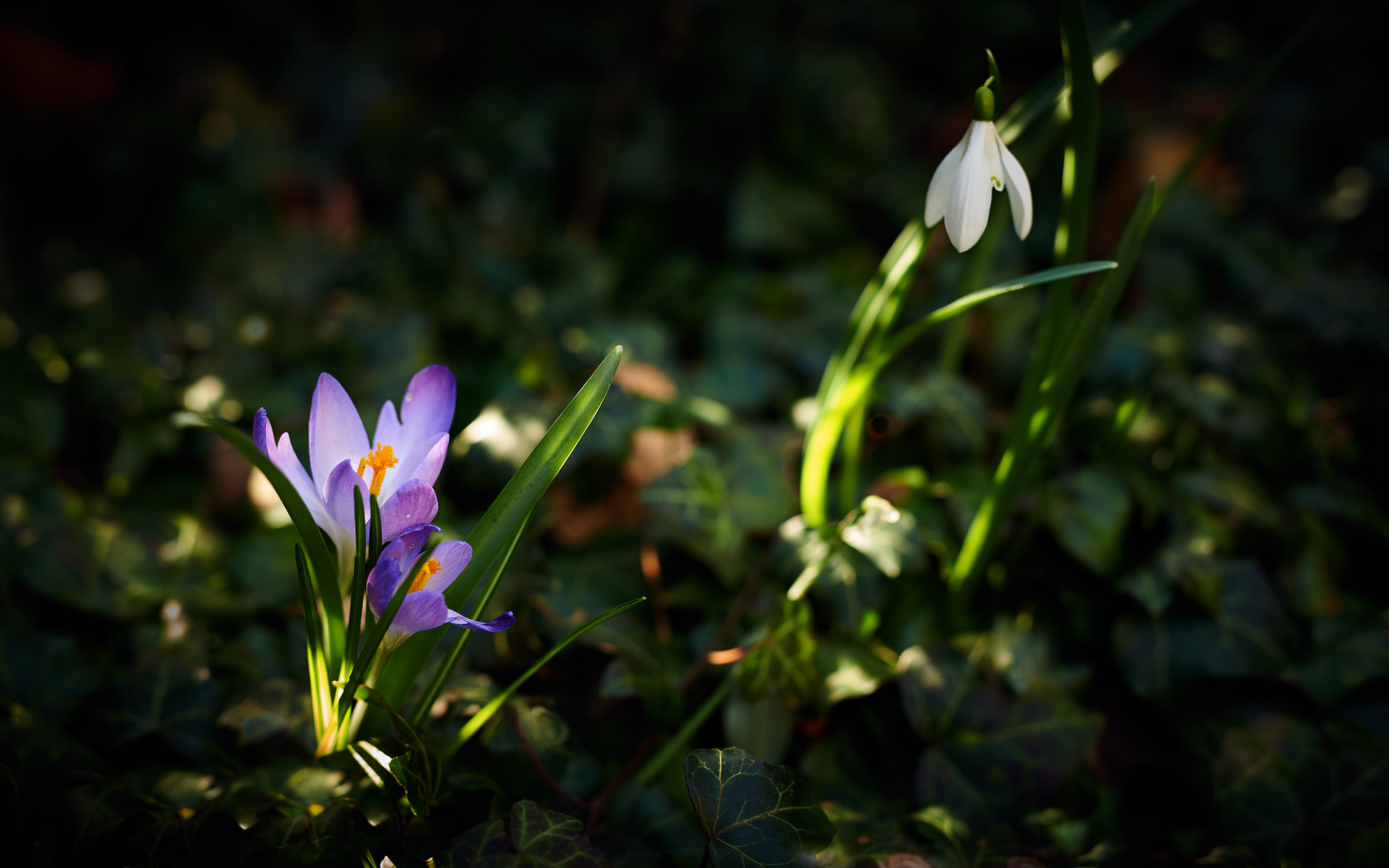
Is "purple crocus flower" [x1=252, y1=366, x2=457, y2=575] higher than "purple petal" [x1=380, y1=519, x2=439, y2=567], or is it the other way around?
"purple crocus flower" [x1=252, y1=366, x2=457, y2=575]

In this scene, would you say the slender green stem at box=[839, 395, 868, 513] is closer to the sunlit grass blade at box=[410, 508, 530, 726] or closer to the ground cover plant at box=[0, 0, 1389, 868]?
the ground cover plant at box=[0, 0, 1389, 868]

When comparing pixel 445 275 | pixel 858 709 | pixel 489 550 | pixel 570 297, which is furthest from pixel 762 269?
pixel 489 550

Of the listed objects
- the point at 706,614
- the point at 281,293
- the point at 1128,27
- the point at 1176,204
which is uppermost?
the point at 1176,204

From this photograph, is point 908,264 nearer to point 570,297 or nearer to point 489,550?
point 489,550

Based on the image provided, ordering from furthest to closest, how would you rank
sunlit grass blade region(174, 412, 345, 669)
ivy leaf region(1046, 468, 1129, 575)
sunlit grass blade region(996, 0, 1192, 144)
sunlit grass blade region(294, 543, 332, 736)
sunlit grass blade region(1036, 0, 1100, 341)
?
1. ivy leaf region(1046, 468, 1129, 575)
2. sunlit grass blade region(996, 0, 1192, 144)
3. sunlit grass blade region(1036, 0, 1100, 341)
4. sunlit grass blade region(294, 543, 332, 736)
5. sunlit grass blade region(174, 412, 345, 669)

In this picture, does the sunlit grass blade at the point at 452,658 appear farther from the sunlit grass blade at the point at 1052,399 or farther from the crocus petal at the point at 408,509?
the sunlit grass blade at the point at 1052,399

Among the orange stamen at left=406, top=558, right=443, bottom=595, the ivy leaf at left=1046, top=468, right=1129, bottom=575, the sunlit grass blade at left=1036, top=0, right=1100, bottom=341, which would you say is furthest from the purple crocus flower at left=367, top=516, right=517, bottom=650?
the ivy leaf at left=1046, top=468, right=1129, bottom=575

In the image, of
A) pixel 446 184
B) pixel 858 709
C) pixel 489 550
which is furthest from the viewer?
pixel 446 184
